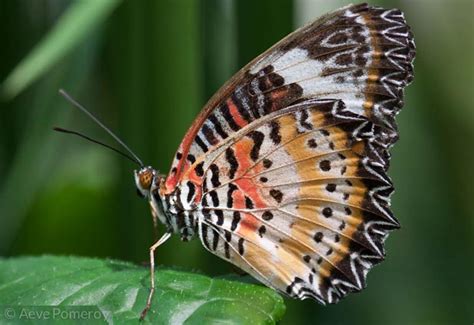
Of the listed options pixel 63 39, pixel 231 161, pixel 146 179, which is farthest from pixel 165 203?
pixel 63 39

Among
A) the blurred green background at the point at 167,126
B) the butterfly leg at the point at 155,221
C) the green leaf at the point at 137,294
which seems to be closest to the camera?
the green leaf at the point at 137,294

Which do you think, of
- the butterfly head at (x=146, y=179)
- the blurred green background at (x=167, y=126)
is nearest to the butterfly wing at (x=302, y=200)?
the butterfly head at (x=146, y=179)

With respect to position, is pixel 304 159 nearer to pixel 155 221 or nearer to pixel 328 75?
pixel 328 75

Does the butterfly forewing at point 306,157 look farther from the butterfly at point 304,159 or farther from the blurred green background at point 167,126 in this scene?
the blurred green background at point 167,126

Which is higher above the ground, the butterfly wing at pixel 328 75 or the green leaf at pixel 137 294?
the butterfly wing at pixel 328 75

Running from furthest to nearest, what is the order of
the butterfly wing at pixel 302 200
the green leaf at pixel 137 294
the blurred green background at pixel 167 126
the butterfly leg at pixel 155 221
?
the blurred green background at pixel 167 126, the butterfly leg at pixel 155 221, the butterfly wing at pixel 302 200, the green leaf at pixel 137 294

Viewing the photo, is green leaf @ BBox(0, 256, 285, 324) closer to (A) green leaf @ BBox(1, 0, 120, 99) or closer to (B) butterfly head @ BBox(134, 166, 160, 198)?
(B) butterfly head @ BBox(134, 166, 160, 198)

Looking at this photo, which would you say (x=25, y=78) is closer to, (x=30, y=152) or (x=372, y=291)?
(x=30, y=152)
